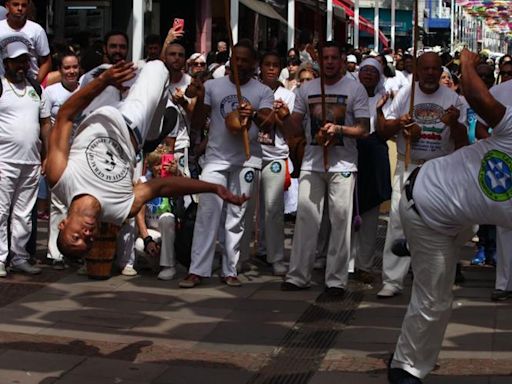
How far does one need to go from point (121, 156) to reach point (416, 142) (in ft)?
9.63

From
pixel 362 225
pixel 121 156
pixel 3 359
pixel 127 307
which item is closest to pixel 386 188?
pixel 362 225

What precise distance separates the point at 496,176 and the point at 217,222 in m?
4.19

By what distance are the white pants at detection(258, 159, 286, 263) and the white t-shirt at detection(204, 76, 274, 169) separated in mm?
756

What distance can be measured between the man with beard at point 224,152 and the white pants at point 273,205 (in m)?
0.68

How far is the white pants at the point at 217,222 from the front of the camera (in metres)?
9.87

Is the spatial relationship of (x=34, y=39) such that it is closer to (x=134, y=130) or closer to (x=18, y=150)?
(x=18, y=150)

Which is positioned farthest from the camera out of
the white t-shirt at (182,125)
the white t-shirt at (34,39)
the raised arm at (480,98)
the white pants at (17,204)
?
the white t-shirt at (182,125)

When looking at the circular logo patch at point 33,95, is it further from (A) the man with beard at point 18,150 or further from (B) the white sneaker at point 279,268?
(B) the white sneaker at point 279,268

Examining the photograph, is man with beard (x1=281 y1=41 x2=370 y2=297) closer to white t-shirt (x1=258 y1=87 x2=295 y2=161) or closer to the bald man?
the bald man

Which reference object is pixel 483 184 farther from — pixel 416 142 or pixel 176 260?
pixel 176 260

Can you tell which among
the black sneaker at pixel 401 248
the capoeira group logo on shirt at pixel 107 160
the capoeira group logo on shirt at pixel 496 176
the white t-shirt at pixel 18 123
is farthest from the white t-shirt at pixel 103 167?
the white t-shirt at pixel 18 123

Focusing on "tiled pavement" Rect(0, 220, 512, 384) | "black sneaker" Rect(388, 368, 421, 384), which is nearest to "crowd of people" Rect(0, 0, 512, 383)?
"tiled pavement" Rect(0, 220, 512, 384)

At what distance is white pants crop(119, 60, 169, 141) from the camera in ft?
25.5

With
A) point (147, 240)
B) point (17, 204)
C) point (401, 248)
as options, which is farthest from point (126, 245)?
point (401, 248)
